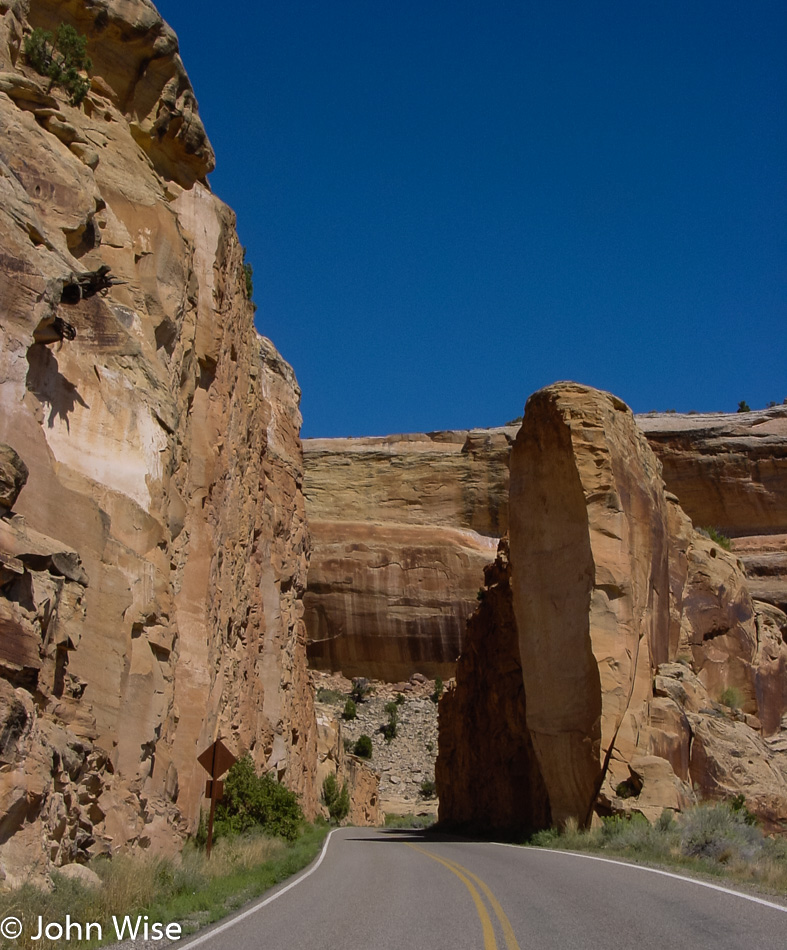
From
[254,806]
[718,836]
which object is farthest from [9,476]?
[254,806]

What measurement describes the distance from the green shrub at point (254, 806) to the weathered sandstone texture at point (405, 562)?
1675 inches

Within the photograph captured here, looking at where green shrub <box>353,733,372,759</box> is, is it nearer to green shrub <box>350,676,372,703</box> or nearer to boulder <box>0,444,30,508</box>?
green shrub <box>350,676,372,703</box>

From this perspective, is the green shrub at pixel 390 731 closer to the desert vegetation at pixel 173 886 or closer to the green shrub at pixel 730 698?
the green shrub at pixel 730 698

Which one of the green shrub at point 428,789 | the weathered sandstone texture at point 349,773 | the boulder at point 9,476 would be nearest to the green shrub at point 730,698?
the weathered sandstone texture at point 349,773

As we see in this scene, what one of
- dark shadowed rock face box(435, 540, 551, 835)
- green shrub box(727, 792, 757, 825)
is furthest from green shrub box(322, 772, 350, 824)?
green shrub box(727, 792, 757, 825)

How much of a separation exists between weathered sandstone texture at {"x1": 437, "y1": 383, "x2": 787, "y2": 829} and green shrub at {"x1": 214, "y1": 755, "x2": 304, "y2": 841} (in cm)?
682

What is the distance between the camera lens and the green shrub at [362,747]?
59.1 meters

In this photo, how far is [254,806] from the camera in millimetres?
23719

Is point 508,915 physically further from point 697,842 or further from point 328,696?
point 328,696

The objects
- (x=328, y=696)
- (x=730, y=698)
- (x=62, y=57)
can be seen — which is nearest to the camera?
(x=62, y=57)

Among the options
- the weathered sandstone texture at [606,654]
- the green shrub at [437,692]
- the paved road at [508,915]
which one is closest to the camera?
the paved road at [508,915]

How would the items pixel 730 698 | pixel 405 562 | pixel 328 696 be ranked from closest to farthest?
1. pixel 730 698
2. pixel 328 696
3. pixel 405 562

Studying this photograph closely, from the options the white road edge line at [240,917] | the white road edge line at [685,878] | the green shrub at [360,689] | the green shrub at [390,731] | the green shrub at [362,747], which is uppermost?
the green shrub at [360,689]

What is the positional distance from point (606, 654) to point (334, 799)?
2575 centimetres
